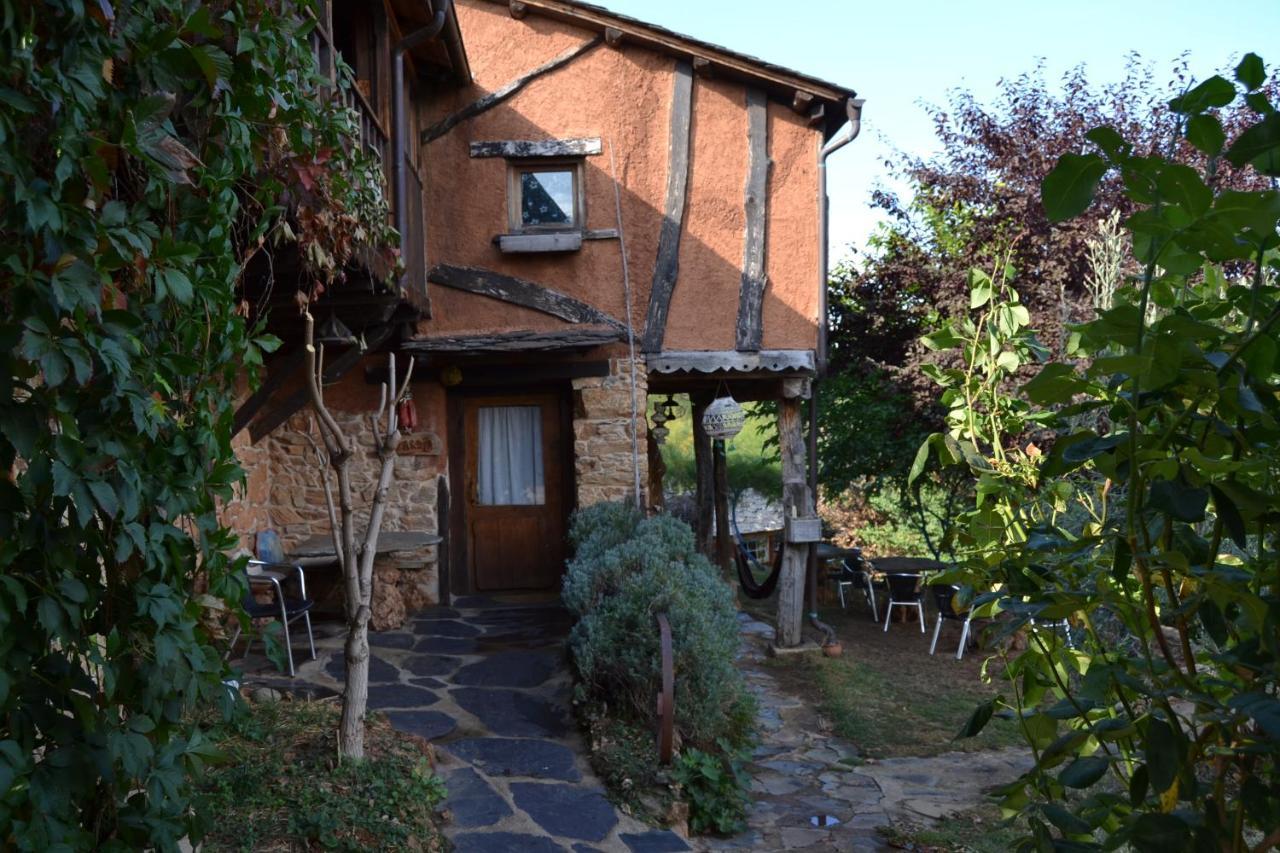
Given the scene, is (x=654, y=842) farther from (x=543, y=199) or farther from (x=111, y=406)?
(x=543, y=199)

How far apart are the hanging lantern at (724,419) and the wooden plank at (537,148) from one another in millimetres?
2241

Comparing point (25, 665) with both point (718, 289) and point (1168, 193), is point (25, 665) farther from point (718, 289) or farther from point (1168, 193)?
point (718, 289)

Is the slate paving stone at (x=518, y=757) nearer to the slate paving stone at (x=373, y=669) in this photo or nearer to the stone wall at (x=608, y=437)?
the slate paving stone at (x=373, y=669)

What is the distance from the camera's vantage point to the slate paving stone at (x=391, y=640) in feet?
21.0

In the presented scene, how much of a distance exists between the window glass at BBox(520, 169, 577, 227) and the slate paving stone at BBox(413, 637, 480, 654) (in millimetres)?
3310

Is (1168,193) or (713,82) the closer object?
(1168,193)

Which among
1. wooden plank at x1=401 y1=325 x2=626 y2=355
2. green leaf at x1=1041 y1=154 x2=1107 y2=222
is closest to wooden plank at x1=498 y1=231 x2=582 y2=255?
wooden plank at x1=401 y1=325 x2=626 y2=355

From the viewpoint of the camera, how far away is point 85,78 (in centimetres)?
175

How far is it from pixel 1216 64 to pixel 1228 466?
9925mm

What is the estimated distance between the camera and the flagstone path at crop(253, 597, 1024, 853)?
12.6 ft

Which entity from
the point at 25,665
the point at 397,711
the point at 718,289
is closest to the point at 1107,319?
the point at 25,665

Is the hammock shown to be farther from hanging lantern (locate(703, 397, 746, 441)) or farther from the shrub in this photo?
the shrub

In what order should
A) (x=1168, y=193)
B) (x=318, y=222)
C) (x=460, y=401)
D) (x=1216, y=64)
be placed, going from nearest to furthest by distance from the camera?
(x=1168, y=193) → (x=318, y=222) → (x=460, y=401) → (x=1216, y=64)

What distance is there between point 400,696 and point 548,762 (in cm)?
123
